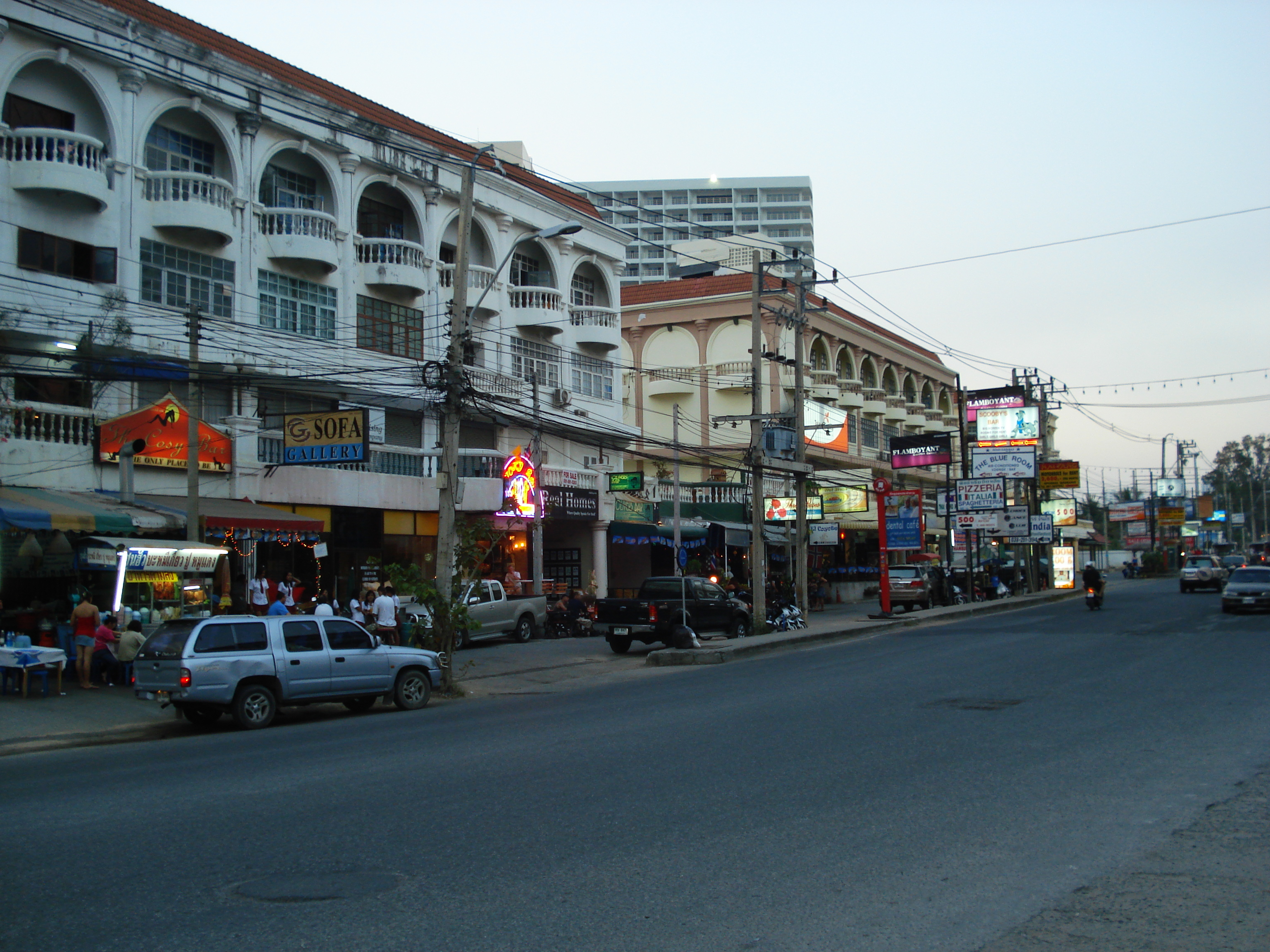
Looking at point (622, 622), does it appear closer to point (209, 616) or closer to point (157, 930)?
point (209, 616)

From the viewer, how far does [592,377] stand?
39938mm

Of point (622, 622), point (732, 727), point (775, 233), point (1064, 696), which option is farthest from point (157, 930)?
point (775, 233)

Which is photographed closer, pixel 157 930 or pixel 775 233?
pixel 157 930

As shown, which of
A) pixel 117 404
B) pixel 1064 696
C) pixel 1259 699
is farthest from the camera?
pixel 117 404

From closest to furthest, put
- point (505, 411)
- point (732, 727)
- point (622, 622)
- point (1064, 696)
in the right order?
point (732, 727) < point (1064, 696) < point (622, 622) < point (505, 411)

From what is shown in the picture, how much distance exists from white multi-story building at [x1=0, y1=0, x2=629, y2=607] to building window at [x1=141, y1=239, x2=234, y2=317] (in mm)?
57

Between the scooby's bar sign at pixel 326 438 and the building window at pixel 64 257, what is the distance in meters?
5.17

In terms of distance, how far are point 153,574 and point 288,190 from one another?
520 inches

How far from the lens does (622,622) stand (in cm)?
2611

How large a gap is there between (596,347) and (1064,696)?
27.8 m

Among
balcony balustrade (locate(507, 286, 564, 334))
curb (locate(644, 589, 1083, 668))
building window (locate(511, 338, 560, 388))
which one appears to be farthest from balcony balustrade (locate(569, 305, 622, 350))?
curb (locate(644, 589, 1083, 668))

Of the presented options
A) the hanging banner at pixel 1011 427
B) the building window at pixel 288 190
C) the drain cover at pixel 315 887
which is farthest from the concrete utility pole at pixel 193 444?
the hanging banner at pixel 1011 427

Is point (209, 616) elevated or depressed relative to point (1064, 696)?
elevated

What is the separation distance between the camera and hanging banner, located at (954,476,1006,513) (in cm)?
4603
